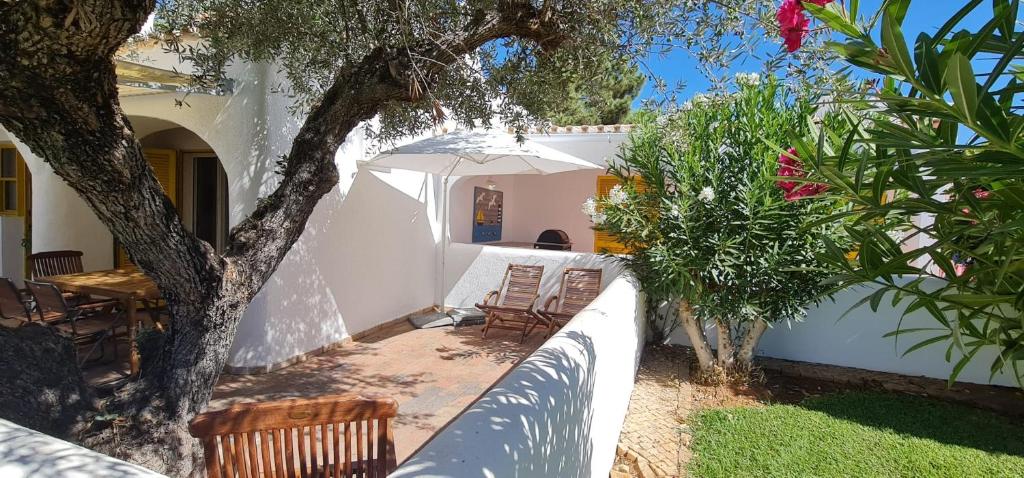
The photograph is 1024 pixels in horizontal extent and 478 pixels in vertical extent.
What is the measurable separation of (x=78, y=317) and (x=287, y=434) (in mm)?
5359

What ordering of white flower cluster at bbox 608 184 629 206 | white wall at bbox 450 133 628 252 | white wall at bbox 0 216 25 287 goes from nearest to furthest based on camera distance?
white flower cluster at bbox 608 184 629 206 < white wall at bbox 0 216 25 287 < white wall at bbox 450 133 628 252

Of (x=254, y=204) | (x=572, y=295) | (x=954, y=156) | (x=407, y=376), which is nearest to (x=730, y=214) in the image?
(x=572, y=295)

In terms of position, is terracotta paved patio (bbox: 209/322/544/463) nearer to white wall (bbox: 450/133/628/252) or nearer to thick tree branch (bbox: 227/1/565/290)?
thick tree branch (bbox: 227/1/565/290)

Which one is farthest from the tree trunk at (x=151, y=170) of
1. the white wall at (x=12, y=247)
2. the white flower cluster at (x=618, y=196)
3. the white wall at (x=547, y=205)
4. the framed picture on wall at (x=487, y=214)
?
the white wall at (x=547, y=205)

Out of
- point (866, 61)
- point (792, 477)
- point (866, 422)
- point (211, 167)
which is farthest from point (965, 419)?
point (211, 167)

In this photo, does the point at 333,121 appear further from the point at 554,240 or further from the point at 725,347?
A: the point at 554,240

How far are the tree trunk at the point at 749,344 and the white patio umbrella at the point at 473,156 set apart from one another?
10.1 ft

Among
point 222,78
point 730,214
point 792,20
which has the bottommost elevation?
point 730,214

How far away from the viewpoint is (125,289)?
5.47 meters

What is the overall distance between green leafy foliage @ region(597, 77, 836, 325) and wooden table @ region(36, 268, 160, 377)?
5.59 m

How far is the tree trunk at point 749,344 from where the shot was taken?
19.6 ft

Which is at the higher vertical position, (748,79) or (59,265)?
(748,79)

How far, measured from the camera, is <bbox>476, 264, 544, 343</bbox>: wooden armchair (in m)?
7.90

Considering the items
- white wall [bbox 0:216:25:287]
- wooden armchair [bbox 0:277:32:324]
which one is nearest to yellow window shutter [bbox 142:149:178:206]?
white wall [bbox 0:216:25:287]
